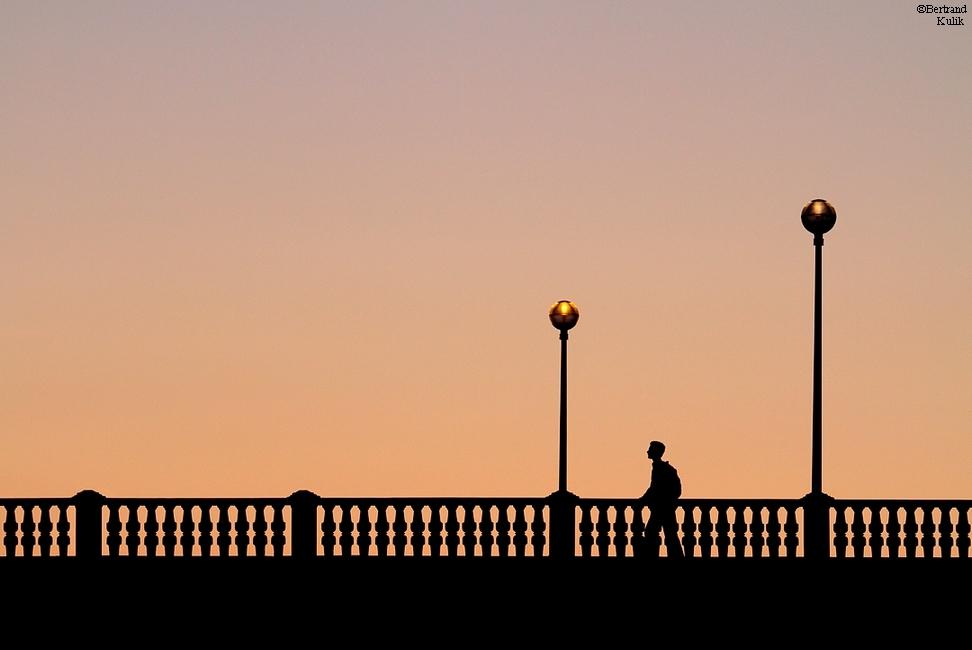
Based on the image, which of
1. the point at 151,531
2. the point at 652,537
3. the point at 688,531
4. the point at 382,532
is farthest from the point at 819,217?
the point at 151,531

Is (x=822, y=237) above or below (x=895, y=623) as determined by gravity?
above

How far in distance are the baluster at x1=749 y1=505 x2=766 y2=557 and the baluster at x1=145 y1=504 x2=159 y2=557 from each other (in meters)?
8.70

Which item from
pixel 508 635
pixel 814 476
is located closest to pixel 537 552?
pixel 508 635

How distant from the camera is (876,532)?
46.6m

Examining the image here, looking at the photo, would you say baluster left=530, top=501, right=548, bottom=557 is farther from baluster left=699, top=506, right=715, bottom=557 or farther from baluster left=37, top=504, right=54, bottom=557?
baluster left=37, top=504, right=54, bottom=557

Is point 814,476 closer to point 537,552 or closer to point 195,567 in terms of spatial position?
point 537,552

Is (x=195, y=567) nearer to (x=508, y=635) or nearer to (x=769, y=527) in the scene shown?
(x=508, y=635)

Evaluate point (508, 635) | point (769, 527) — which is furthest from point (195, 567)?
point (769, 527)

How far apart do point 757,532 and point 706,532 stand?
740mm

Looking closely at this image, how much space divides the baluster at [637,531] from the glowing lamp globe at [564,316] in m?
4.70

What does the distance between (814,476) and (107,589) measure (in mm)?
10451

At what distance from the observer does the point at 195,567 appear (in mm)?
47062

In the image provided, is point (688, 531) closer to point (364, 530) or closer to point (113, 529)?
point (364, 530)

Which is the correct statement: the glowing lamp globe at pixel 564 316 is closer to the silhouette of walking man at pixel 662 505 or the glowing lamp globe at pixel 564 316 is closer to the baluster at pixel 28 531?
the silhouette of walking man at pixel 662 505
